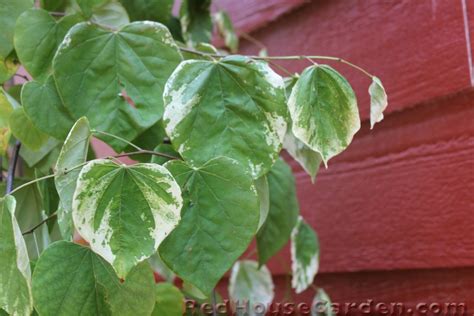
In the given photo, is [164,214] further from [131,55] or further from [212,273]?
[131,55]

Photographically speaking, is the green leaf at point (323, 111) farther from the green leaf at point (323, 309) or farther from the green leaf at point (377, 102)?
the green leaf at point (323, 309)

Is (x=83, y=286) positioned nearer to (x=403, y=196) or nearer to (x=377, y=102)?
(x=377, y=102)

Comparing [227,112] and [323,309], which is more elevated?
[227,112]

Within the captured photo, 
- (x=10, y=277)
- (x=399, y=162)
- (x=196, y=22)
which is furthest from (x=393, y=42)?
(x=10, y=277)

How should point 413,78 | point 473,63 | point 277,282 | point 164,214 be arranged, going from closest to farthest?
point 164,214 < point 473,63 < point 413,78 < point 277,282

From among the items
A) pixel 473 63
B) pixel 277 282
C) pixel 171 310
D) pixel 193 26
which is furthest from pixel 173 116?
pixel 277 282

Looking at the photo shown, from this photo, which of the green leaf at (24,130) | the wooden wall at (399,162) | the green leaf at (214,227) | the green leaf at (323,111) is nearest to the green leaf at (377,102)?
the green leaf at (323,111)

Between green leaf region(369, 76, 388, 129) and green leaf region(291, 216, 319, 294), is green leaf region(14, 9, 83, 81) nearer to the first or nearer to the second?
green leaf region(369, 76, 388, 129)

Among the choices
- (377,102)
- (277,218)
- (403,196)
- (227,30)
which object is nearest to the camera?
(377,102)
